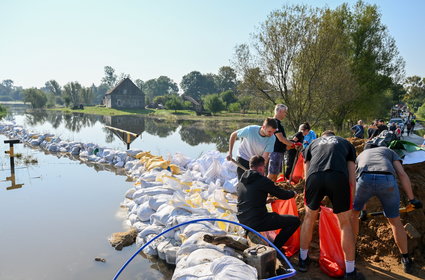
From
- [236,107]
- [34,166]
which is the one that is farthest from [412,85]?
[34,166]

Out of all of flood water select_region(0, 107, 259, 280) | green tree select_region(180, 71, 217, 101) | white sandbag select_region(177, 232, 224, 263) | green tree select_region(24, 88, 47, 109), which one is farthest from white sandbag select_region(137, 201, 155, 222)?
green tree select_region(180, 71, 217, 101)

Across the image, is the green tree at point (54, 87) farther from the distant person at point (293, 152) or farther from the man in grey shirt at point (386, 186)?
the man in grey shirt at point (386, 186)

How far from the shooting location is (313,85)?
486 inches

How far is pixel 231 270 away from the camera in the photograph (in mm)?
2473

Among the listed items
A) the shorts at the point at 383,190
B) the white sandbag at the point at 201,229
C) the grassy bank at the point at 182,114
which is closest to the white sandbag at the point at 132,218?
the white sandbag at the point at 201,229

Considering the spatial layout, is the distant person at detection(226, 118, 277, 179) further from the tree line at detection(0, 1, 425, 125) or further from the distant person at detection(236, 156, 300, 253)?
the tree line at detection(0, 1, 425, 125)

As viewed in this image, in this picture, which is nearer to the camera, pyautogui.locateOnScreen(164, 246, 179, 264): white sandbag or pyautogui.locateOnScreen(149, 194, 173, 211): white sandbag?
pyautogui.locateOnScreen(164, 246, 179, 264): white sandbag

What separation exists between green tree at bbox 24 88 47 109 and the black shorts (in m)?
61.0

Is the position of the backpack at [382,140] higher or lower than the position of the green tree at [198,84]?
lower

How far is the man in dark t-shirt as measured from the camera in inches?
112

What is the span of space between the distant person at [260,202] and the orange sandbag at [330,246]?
292mm

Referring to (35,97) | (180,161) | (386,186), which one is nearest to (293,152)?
(386,186)

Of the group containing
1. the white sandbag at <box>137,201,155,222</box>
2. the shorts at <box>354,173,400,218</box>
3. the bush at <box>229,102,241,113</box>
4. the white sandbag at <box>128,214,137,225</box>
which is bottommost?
the white sandbag at <box>128,214,137,225</box>

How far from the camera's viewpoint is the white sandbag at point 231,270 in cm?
243
